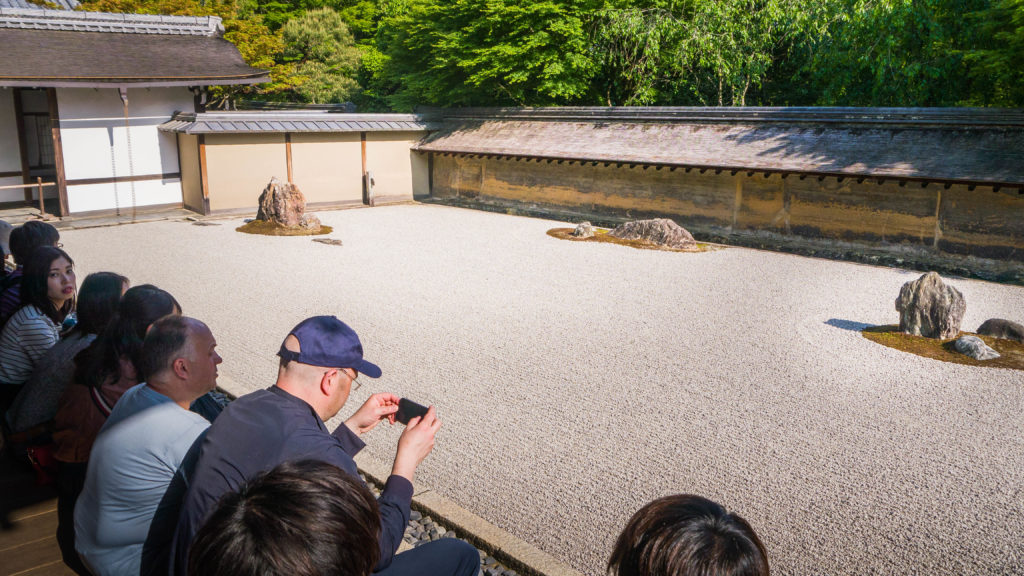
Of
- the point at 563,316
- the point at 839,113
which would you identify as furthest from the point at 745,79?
the point at 563,316

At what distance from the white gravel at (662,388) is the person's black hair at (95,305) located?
2073mm

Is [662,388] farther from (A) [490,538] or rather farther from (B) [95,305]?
(B) [95,305]

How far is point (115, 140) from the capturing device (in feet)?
52.9

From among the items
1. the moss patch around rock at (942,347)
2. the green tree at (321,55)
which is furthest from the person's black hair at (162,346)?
the green tree at (321,55)

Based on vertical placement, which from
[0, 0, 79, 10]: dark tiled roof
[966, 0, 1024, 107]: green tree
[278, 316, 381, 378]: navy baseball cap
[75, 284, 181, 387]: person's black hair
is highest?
[0, 0, 79, 10]: dark tiled roof

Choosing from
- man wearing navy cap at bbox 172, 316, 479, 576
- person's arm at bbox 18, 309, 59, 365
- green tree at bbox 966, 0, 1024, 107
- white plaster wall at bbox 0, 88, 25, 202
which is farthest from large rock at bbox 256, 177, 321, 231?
green tree at bbox 966, 0, 1024, 107

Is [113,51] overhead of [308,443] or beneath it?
overhead

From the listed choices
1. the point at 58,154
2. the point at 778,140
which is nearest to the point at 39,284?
the point at 58,154

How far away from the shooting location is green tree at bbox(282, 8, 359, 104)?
93.2ft

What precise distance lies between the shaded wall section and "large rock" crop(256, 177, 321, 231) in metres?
5.79

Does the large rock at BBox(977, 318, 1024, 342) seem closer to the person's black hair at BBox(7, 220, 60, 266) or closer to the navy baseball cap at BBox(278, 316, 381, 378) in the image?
the navy baseball cap at BBox(278, 316, 381, 378)

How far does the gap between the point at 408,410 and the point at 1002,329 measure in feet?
26.5

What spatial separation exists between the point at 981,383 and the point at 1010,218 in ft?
20.1

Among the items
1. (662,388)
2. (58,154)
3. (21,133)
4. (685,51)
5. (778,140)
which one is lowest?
(662,388)
